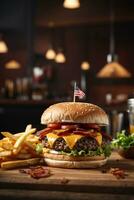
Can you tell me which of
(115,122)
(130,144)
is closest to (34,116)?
(115,122)

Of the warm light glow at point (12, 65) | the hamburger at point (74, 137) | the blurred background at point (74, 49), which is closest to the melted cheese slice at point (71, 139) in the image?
the hamburger at point (74, 137)

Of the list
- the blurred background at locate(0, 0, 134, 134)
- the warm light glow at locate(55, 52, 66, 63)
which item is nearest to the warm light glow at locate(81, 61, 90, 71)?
the blurred background at locate(0, 0, 134, 134)

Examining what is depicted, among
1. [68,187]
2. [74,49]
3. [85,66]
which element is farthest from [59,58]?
[68,187]

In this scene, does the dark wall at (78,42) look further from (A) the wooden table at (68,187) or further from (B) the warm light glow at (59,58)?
(A) the wooden table at (68,187)

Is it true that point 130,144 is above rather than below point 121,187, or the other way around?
above

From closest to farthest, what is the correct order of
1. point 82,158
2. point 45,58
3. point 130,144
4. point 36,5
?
point 82,158 < point 130,144 < point 36,5 < point 45,58

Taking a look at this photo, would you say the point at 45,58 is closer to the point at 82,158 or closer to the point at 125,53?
the point at 125,53

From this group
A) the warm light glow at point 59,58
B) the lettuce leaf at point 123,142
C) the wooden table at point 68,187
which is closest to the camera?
the wooden table at point 68,187

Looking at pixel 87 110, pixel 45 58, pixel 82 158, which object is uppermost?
pixel 45 58
